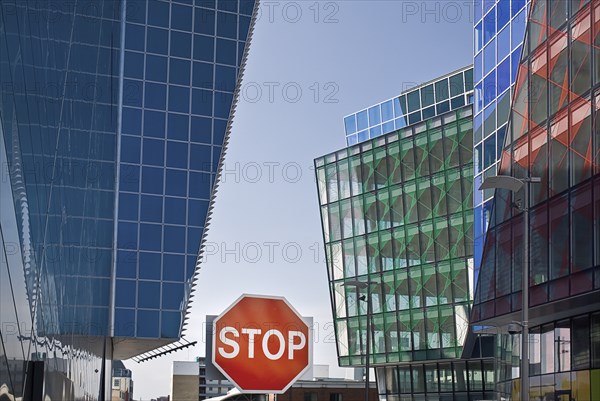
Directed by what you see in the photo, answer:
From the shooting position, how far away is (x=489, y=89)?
132ft

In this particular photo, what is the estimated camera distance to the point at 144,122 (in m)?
64.7

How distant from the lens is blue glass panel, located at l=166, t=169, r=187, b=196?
64812 millimetres

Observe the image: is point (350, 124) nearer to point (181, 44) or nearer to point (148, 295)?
point (181, 44)

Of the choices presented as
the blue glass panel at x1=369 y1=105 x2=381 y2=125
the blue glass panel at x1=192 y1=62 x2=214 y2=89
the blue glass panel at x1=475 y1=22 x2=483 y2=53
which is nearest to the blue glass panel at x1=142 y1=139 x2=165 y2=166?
the blue glass panel at x1=192 y1=62 x2=214 y2=89

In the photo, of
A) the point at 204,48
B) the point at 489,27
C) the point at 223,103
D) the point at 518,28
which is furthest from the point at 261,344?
the point at 204,48

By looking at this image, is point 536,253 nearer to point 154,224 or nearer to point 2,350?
point 2,350

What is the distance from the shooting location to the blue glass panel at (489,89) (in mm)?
39875

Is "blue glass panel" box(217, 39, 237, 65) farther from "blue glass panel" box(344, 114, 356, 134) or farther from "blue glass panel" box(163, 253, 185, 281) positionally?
"blue glass panel" box(344, 114, 356, 134)

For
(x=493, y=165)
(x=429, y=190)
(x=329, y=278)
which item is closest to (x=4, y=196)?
(x=493, y=165)

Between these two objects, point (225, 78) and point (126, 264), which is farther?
point (225, 78)

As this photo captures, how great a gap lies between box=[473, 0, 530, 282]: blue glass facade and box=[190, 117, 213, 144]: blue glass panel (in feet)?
85.2

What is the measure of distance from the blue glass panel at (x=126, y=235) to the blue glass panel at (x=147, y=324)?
4.14m

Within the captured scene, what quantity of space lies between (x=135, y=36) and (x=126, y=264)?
14.2 meters

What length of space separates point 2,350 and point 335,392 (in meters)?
106
